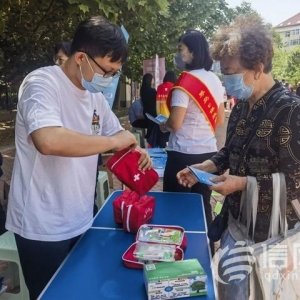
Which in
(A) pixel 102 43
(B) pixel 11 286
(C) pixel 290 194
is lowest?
(B) pixel 11 286

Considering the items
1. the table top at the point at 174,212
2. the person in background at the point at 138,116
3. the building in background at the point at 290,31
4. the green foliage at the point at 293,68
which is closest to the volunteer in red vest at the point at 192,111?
the table top at the point at 174,212

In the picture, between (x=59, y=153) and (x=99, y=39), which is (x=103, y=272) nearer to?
(x=59, y=153)

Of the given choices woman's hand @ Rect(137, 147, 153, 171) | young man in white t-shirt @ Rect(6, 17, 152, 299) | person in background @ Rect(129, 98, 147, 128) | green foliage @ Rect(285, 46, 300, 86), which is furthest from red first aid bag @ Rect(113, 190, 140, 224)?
green foliage @ Rect(285, 46, 300, 86)

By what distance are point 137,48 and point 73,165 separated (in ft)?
18.8

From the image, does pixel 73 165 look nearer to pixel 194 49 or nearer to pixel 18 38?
pixel 194 49

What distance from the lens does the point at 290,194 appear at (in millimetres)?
1438

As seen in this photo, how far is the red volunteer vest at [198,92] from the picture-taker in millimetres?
2408

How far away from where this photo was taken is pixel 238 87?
1.57 m

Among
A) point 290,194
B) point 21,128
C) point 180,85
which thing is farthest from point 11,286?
point 290,194

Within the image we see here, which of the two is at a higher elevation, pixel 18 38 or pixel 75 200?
pixel 18 38

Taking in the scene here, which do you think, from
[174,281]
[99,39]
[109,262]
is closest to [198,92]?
[99,39]

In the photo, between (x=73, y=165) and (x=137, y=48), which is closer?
(x=73, y=165)

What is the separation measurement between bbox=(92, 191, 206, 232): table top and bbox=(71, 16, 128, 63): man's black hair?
912 mm

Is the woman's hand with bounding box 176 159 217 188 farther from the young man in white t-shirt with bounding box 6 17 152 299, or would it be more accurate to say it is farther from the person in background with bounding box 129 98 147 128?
the person in background with bounding box 129 98 147 128
